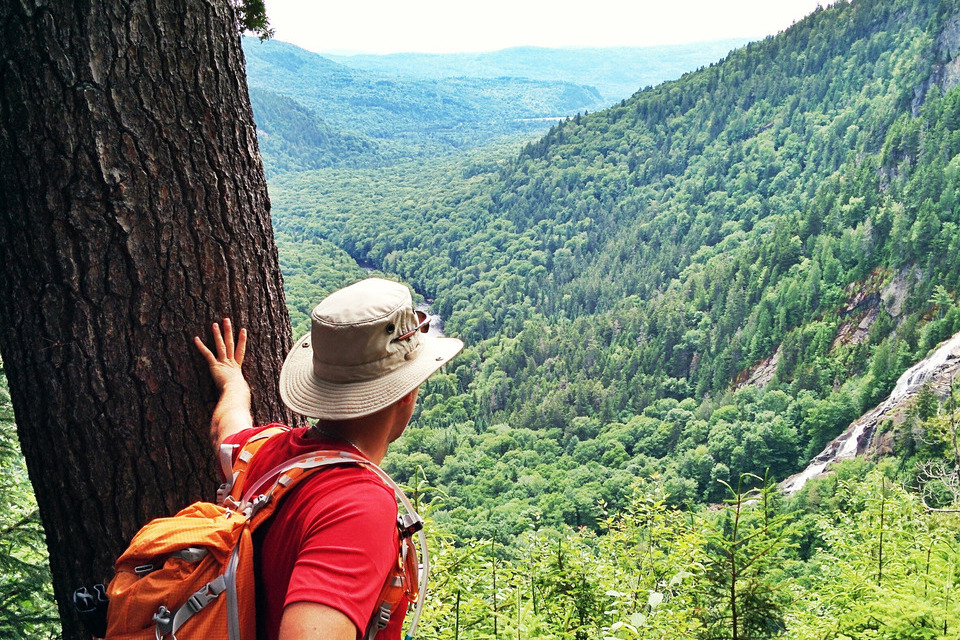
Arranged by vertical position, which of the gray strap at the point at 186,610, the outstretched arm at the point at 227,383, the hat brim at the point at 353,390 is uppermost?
the hat brim at the point at 353,390

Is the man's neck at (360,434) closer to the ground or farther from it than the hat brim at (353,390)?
closer to the ground

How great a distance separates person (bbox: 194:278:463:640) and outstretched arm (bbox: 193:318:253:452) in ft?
0.52

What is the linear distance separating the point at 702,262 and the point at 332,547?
111432 millimetres

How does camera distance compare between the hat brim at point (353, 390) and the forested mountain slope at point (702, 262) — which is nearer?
the hat brim at point (353, 390)

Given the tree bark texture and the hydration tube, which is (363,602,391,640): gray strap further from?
the tree bark texture

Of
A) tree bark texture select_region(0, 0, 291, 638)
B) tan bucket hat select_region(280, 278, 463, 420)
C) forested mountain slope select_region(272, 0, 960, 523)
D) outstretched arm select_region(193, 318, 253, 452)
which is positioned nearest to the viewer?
tan bucket hat select_region(280, 278, 463, 420)

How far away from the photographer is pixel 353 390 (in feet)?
4.85

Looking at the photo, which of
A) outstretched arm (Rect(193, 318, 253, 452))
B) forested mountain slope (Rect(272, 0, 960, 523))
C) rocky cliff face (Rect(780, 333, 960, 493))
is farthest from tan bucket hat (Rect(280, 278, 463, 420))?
rocky cliff face (Rect(780, 333, 960, 493))

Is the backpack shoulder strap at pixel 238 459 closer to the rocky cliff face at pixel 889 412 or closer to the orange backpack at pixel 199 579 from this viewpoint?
the orange backpack at pixel 199 579

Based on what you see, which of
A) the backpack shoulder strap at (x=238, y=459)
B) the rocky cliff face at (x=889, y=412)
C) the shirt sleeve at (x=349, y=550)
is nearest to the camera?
the shirt sleeve at (x=349, y=550)

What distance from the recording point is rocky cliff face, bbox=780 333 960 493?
137 feet

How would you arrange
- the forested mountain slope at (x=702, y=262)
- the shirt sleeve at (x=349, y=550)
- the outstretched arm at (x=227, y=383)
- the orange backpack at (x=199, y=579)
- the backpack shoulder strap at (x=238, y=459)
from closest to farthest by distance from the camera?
the shirt sleeve at (x=349, y=550) → the orange backpack at (x=199, y=579) → the backpack shoulder strap at (x=238, y=459) → the outstretched arm at (x=227, y=383) → the forested mountain slope at (x=702, y=262)

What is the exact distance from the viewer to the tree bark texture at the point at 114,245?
68.4 inches

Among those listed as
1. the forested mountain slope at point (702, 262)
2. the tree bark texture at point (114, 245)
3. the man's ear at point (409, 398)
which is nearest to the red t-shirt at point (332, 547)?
the man's ear at point (409, 398)
